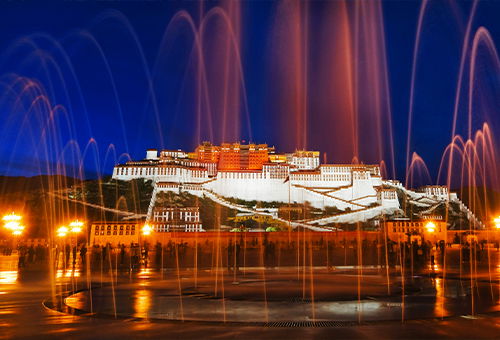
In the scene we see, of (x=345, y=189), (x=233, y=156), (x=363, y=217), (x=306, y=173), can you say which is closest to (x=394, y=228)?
(x=363, y=217)

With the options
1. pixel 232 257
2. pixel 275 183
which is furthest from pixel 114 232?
pixel 275 183

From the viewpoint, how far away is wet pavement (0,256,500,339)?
6141 millimetres

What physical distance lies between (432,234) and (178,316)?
162 ft

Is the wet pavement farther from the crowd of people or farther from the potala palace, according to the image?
the potala palace

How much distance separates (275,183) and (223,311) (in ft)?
283

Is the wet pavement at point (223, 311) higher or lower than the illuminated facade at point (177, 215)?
lower

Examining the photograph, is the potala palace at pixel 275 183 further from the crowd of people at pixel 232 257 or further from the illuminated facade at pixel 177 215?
the crowd of people at pixel 232 257

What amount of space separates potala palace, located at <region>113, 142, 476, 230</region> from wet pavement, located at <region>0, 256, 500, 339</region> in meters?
65.2

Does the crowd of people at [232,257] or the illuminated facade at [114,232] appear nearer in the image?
the crowd of people at [232,257]

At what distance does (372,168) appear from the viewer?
101 meters

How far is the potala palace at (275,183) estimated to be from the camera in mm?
86000

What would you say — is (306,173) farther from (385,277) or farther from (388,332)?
(388,332)

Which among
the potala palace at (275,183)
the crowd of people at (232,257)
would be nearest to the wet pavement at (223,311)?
the crowd of people at (232,257)

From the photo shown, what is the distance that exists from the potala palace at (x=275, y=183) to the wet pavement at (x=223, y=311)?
214 ft
